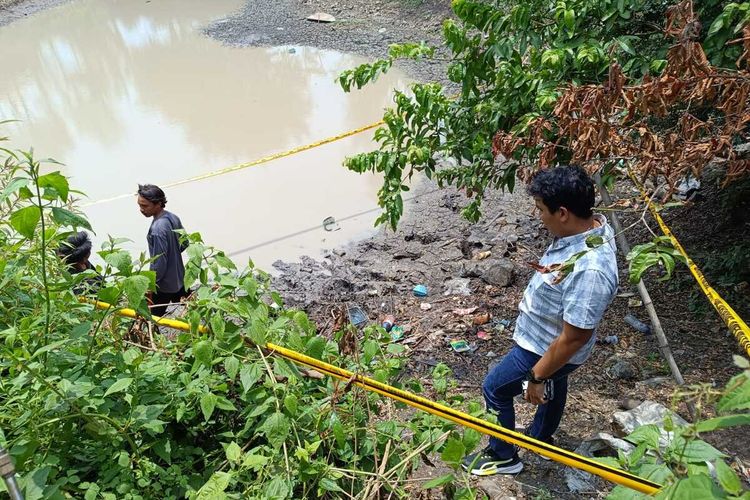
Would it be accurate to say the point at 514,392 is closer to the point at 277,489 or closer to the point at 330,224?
the point at 277,489

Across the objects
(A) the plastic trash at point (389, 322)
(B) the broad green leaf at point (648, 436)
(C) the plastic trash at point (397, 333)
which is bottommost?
(A) the plastic trash at point (389, 322)

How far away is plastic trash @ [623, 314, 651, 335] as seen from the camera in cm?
375

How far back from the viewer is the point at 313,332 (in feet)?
6.90

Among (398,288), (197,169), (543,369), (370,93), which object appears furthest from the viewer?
(370,93)

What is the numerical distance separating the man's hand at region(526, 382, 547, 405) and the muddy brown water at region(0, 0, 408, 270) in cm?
370

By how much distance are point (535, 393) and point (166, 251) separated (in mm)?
2533

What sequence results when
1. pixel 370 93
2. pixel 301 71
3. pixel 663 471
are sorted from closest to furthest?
pixel 663 471, pixel 370 93, pixel 301 71

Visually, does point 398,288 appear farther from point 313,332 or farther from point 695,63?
point 695,63

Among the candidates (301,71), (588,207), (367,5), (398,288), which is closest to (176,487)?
(588,207)

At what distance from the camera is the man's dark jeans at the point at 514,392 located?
2506mm

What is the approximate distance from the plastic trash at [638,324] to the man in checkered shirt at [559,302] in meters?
1.40

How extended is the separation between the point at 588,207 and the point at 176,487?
1.74m

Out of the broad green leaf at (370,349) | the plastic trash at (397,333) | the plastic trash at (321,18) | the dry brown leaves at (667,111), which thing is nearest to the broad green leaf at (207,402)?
the broad green leaf at (370,349)

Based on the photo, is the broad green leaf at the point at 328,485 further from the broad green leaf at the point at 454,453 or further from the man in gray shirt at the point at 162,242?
the man in gray shirt at the point at 162,242
